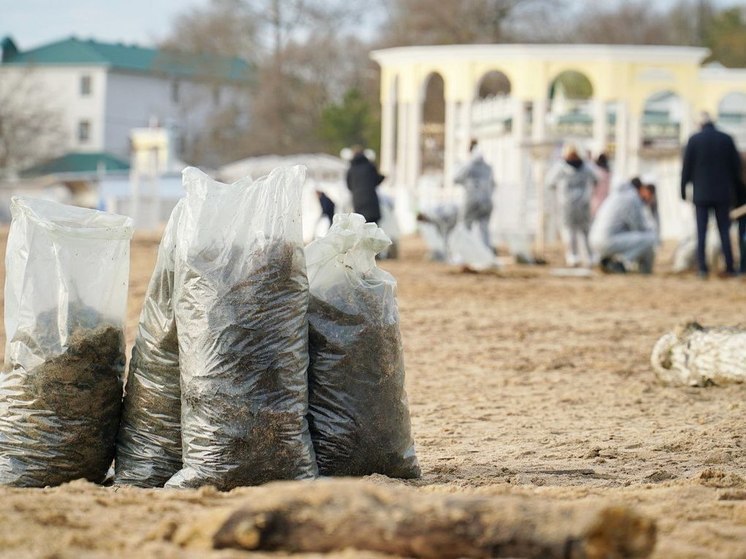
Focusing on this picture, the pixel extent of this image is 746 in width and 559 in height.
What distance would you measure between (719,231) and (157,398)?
43.4 feet

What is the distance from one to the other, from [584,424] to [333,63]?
61.8 metres

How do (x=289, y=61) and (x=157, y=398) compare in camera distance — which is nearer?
(x=157, y=398)

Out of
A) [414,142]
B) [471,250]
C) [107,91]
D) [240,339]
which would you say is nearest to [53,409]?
[240,339]

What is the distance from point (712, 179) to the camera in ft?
56.3

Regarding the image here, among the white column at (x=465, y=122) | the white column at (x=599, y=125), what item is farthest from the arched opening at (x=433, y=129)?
the white column at (x=599, y=125)

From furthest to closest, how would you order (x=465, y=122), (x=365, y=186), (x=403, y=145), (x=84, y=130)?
(x=84, y=130) → (x=403, y=145) → (x=465, y=122) → (x=365, y=186)

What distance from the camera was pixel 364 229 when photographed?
5379 mm

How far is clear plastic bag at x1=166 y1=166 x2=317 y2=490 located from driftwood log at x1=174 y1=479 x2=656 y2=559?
1.24 m

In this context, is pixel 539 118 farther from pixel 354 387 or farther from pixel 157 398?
pixel 157 398

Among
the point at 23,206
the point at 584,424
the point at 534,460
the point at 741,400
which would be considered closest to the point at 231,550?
the point at 23,206

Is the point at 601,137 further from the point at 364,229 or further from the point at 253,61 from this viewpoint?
the point at 253,61

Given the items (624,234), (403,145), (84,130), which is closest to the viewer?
(624,234)

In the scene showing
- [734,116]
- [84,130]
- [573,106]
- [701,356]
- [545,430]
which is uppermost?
[84,130]

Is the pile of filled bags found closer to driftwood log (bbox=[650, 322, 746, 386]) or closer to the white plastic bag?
driftwood log (bbox=[650, 322, 746, 386])
